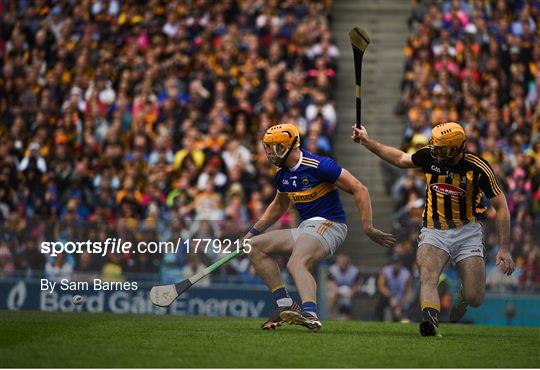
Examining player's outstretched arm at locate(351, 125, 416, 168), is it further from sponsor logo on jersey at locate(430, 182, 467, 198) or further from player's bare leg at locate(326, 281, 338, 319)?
player's bare leg at locate(326, 281, 338, 319)

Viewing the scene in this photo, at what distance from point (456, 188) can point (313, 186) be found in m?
1.34

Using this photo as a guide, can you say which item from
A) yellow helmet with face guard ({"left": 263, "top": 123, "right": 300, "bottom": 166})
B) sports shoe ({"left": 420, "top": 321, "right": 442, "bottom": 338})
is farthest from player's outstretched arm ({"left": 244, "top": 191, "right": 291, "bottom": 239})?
sports shoe ({"left": 420, "top": 321, "right": 442, "bottom": 338})

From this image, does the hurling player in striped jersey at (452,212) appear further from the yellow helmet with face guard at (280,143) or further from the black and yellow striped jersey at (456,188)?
the yellow helmet with face guard at (280,143)

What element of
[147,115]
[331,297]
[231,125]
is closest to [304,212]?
[331,297]

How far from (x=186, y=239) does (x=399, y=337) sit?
5.47m

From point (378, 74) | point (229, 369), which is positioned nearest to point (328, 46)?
point (378, 74)

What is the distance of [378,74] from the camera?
69.8ft

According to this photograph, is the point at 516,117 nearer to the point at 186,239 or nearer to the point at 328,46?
the point at 328,46

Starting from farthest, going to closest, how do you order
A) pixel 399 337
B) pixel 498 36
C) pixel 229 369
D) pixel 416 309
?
A: pixel 498 36
pixel 416 309
pixel 399 337
pixel 229 369

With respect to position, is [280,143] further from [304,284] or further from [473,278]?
[473,278]

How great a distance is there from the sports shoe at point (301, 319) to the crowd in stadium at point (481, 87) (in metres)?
5.49

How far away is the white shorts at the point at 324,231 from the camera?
1210 cm

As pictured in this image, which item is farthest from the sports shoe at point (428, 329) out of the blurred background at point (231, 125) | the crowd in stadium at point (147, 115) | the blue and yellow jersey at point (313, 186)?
the crowd in stadium at point (147, 115)

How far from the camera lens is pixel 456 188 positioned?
11828 mm
